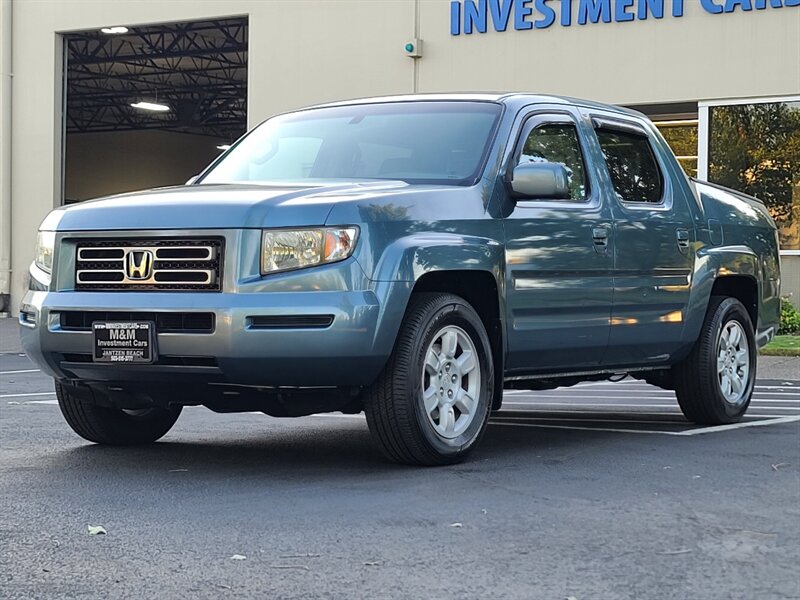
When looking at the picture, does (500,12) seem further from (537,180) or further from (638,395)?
(537,180)

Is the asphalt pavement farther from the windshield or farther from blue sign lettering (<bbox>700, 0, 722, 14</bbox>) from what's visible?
blue sign lettering (<bbox>700, 0, 722, 14</bbox>)

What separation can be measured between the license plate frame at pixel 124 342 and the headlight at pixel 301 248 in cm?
59

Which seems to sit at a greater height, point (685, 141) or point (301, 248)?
point (685, 141)

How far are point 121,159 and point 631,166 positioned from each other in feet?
157

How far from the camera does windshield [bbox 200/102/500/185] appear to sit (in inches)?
294

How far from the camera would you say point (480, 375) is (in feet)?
23.2

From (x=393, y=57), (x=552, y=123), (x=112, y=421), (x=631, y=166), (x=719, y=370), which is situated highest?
(x=393, y=57)

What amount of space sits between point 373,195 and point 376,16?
17.0 meters

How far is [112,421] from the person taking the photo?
7.69 m

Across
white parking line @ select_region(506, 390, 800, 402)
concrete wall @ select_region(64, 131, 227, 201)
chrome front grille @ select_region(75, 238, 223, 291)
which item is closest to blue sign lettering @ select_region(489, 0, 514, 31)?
white parking line @ select_region(506, 390, 800, 402)

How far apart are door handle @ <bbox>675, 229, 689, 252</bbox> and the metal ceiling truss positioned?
20.6 metres

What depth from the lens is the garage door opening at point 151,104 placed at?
1510 inches

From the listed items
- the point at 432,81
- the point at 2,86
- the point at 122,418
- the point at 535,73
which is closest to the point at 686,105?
the point at 535,73

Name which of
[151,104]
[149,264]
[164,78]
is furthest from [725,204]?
[151,104]
